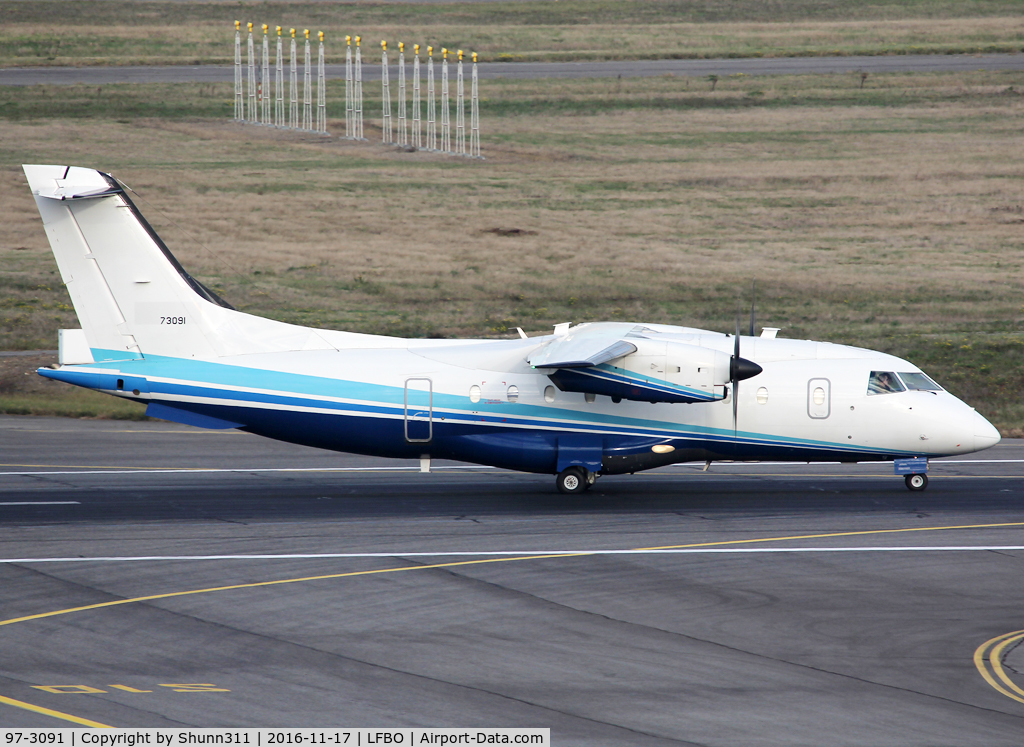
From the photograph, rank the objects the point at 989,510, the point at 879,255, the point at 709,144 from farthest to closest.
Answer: the point at 709,144
the point at 879,255
the point at 989,510

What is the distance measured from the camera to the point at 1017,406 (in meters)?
35.1

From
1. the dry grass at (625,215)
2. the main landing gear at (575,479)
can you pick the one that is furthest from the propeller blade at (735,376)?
the dry grass at (625,215)

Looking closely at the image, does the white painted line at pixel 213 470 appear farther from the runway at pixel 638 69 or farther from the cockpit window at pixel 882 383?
the runway at pixel 638 69

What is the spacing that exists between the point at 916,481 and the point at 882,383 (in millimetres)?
2441

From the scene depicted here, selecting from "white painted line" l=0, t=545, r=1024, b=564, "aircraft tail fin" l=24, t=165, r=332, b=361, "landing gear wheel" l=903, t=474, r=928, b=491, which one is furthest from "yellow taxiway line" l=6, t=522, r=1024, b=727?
"aircraft tail fin" l=24, t=165, r=332, b=361

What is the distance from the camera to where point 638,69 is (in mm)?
87250

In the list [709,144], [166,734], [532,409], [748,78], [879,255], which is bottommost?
[166,734]

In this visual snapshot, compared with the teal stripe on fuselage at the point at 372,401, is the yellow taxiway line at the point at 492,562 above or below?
below

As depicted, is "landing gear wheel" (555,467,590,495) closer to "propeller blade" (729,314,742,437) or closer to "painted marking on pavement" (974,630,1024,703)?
"propeller blade" (729,314,742,437)

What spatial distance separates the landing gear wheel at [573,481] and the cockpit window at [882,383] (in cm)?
642

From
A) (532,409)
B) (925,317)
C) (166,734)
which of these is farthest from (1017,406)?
(166,734)

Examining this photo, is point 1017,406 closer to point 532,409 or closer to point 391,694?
point 532,409

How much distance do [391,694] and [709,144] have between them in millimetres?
61131

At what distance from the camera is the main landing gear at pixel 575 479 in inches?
977
